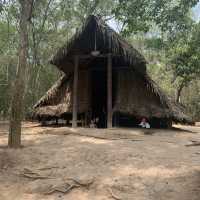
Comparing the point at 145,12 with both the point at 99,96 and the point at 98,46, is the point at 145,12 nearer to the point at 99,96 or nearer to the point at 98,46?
the point at 98,46

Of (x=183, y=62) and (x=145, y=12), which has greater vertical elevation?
(x=183, y=62)

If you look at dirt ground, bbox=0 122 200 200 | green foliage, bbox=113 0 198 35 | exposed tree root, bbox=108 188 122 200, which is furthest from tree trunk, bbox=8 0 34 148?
exposed tree root, bbox=108 188 122 200

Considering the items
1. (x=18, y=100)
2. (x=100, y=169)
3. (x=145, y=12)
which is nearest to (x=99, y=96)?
(x=18, y=100)

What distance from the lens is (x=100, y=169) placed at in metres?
7.54

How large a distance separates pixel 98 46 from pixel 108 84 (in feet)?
5.89

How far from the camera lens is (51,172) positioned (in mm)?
7562

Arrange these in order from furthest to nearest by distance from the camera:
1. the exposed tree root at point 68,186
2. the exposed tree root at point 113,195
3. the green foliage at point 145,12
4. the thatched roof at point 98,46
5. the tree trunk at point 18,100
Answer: the thatched roof at point 98,46, the tree trunk at point 18,100, the green foliage at point 145,12, the exposed tree root at point 68,186, the exposed tree root at point 113,195

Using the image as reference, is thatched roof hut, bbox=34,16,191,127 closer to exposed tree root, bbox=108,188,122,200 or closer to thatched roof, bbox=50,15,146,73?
thatched roof, bbox=50,15,146,73

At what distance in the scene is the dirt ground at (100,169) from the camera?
256 inches

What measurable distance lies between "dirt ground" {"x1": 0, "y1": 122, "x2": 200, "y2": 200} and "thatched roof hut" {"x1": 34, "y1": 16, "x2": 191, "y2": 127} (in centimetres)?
298

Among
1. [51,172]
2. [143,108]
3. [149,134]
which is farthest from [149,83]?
[51,172]

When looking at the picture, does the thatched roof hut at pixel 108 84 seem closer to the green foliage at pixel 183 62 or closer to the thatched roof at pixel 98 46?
the thatched roof at pixel 98 46

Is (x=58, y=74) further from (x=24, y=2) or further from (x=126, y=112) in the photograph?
(x=24, y=2)

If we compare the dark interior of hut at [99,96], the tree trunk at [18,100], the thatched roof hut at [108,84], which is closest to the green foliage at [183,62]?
the dark interior of hut at [99,96]
